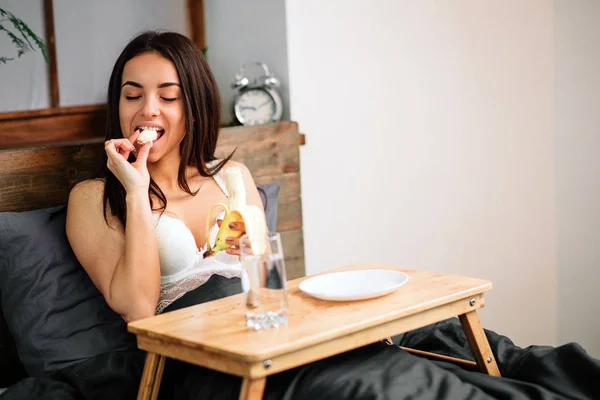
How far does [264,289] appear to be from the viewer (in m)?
1.71

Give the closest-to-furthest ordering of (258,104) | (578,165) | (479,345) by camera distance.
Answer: (479,345) < (258,104) < (578,165)

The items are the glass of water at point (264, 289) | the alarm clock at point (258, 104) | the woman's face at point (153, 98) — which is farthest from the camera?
the alarm clock at point (258, 104)

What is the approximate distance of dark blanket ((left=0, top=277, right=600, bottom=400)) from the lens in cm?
175

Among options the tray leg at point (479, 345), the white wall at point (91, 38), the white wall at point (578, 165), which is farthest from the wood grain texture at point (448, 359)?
the white wall at point (578, 165)

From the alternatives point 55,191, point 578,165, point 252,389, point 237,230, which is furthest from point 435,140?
point 252,389

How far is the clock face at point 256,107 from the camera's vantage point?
300cm

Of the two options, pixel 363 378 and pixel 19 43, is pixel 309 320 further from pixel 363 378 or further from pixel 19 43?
pixel 19 43

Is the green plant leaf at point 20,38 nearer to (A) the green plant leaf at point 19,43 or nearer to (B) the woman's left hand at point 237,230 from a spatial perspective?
(A) the green plant leaf at point 19,43

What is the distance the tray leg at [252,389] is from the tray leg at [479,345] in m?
0.61

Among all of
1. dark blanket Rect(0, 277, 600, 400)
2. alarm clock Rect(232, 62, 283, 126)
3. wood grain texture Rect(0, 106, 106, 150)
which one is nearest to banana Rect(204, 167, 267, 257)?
dark blanket Rect(0, 277, 600, 400)

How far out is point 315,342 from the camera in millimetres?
1651

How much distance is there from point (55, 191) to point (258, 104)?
81 cm

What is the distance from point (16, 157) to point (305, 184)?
41.4 inches

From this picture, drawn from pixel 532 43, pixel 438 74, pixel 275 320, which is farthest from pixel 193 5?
pixel 275 320
